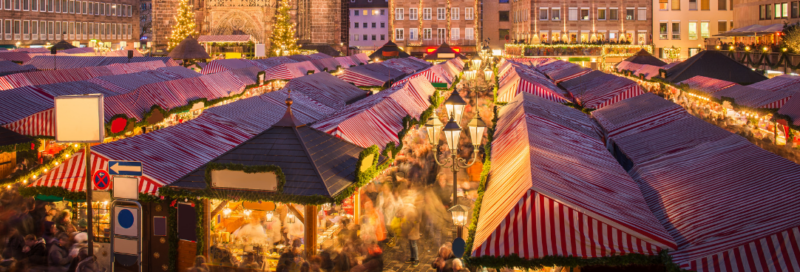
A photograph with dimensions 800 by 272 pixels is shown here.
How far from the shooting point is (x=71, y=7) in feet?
245

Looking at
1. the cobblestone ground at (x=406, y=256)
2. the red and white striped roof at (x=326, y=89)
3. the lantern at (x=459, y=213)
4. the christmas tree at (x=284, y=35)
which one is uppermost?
the christmas tree at (x=284, y=35)

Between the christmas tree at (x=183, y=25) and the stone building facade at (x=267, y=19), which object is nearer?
the christmas tree at (x=183, y=25)

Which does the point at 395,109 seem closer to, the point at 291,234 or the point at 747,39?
the point at 291,234

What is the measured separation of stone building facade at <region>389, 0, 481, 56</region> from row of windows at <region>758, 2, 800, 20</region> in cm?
2991

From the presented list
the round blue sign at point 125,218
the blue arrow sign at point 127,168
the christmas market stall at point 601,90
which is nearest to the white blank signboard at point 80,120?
the blue arrow sign at point 127,168

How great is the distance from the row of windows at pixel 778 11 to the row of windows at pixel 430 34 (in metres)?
30.1

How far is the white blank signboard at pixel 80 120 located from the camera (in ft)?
25.1

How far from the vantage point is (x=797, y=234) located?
6027 millimetres

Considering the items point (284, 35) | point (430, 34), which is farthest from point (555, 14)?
point (284, 35)

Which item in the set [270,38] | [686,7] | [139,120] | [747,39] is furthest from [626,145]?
[686,7]

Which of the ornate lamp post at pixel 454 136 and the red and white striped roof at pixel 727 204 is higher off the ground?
the ornate lamp post at pixel 454 136

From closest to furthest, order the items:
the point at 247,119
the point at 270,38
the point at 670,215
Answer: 1. the point at 670,215
2. the point at 247,119
3. the point at 270,38

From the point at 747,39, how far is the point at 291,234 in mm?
50145

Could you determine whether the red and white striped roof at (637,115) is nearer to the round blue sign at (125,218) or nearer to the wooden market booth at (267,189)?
the wooden market booth at (267,189)
